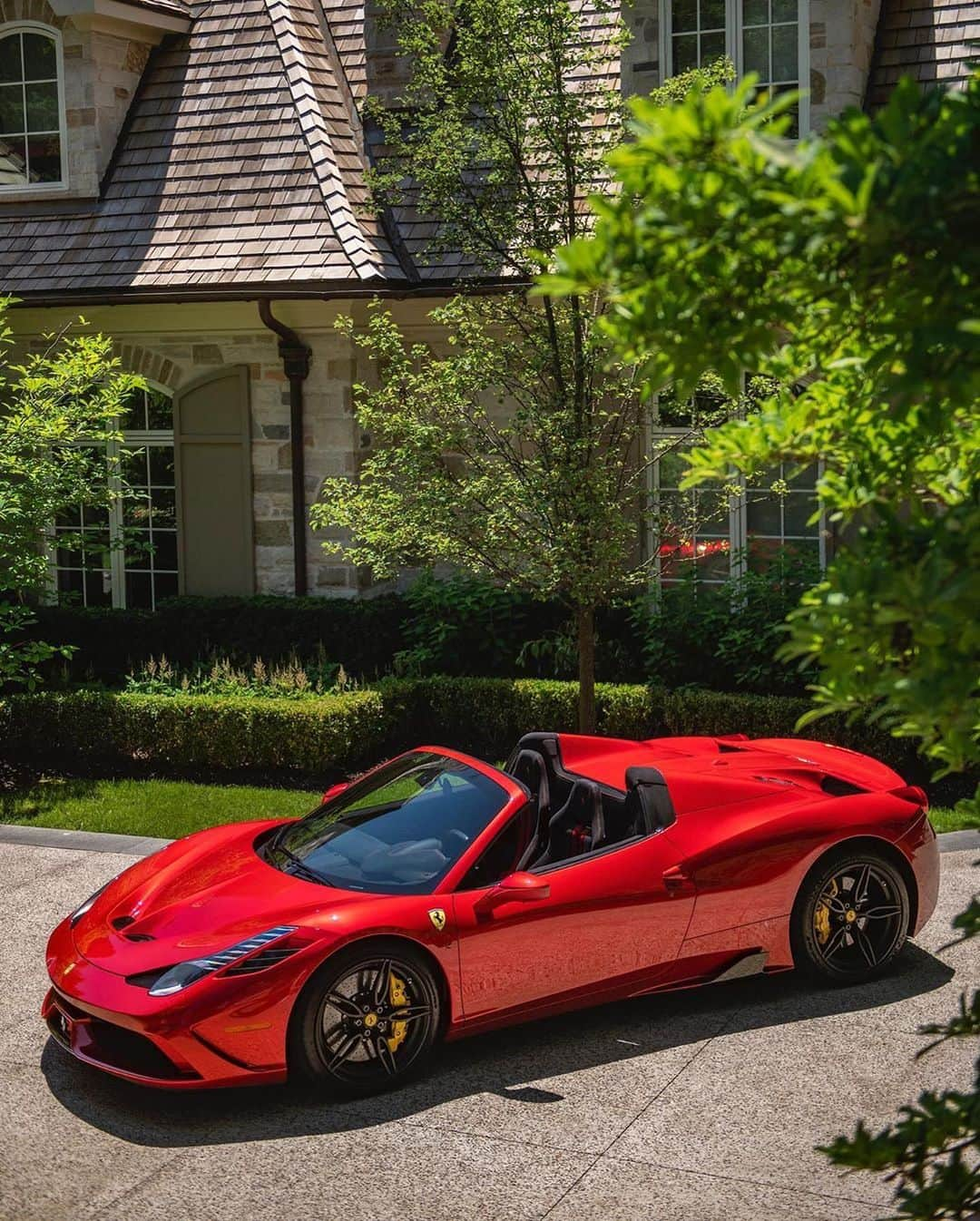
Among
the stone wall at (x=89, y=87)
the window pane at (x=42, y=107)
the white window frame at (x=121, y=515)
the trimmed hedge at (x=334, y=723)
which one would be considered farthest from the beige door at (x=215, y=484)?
the window pane at (x=42, y=107)

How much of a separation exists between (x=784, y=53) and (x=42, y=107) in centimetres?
752

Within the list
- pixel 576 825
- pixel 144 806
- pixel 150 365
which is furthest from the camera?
pixel 150 365

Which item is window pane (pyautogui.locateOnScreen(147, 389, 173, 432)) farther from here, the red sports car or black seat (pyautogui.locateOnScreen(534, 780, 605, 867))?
black seat (pyautogui.locateOnScreen(534, 780, 605, 867))

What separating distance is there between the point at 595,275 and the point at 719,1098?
4.56 meters

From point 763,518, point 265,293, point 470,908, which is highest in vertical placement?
point 265,293

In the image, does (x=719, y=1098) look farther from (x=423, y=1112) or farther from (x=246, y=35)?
(x=246, y=35)


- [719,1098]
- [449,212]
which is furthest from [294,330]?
[719,1098]

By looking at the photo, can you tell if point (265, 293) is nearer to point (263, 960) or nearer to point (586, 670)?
point (586, 670)

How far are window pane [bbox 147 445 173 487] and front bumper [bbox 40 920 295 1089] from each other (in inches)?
392

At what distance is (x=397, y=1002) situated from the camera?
6.40m

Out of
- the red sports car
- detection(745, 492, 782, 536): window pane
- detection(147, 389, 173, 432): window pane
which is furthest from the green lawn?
detection(147, 389, 173, 432): window pane

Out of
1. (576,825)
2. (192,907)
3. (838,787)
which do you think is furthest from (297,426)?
(192,907)

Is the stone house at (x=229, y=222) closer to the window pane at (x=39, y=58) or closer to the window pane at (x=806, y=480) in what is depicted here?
the window pane at (x=39, y=58)

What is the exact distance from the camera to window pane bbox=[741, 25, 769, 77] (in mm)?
13422
